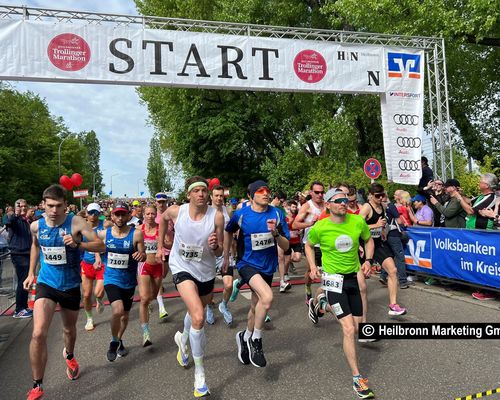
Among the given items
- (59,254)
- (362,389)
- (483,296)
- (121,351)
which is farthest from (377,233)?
(59,254)

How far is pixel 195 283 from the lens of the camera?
4055 millimetres

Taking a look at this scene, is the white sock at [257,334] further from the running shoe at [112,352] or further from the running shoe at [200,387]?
the running shoe at [112,352]

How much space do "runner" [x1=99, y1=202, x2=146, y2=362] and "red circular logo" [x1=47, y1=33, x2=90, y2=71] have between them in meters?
6.42

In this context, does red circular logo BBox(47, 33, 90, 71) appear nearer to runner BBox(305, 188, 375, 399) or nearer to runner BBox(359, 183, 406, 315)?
runner BBox(359, 183, 406, 315)

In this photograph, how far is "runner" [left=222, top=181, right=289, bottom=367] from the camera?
4.39 m

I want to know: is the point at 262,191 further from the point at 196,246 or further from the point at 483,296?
the point at 483,296

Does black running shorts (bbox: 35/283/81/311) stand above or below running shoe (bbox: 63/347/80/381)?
above

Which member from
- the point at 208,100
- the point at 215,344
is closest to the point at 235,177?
the point at 208,100

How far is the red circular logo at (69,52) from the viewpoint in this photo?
970 centimetres

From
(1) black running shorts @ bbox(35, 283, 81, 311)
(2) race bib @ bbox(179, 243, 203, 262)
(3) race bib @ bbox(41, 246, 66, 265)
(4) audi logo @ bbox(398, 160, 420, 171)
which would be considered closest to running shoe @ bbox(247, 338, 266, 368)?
(2) race bib @ bbox(179, 243, 203, 262)

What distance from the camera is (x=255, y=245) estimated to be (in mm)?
4496

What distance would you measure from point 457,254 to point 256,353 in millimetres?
4799

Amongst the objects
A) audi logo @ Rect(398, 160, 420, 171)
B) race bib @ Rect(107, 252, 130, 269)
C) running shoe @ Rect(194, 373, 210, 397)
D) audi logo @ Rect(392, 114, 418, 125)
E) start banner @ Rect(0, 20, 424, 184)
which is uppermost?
start banner @ Rect(0, 20, 424, 184)

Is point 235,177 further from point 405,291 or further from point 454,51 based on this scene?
point 405,291
